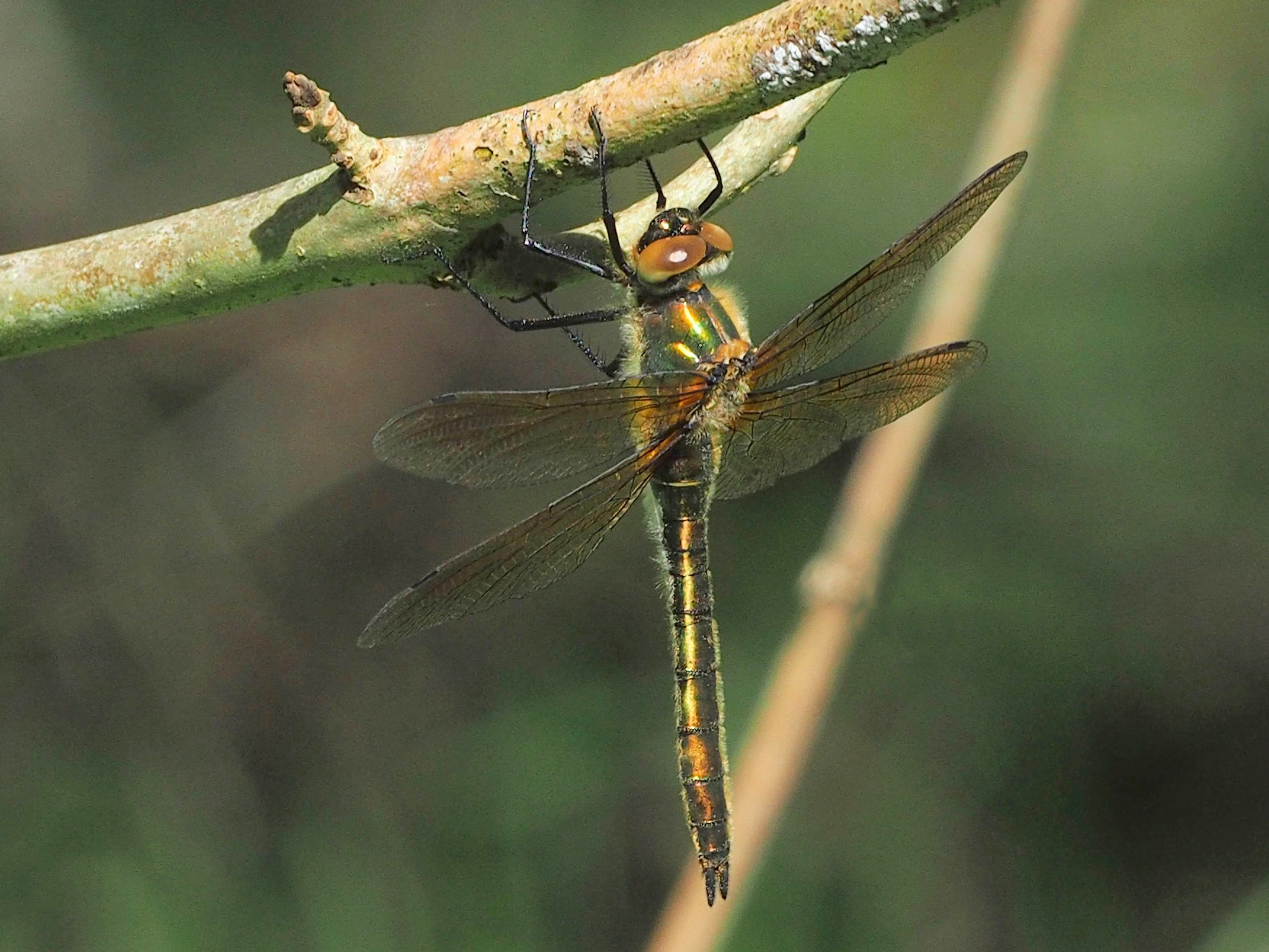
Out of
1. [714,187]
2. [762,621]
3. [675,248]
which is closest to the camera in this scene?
[714,187]

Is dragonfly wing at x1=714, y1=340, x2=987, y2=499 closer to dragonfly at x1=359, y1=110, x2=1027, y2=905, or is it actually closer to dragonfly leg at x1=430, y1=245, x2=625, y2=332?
dragonfly at x1=359, y1=110, x2=1027, y2=905

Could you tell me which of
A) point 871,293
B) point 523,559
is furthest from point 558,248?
point 871,293

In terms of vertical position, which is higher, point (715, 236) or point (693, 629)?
point (715, 236)

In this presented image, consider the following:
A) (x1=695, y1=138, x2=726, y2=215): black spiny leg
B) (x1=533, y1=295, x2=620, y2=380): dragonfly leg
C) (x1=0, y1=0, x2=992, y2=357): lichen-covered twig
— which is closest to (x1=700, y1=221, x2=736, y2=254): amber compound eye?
(x1=695, y1=138, x2=726, y2=215): black spiny leg

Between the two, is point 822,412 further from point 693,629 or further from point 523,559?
point 523,559

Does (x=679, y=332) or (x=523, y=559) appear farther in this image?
(x=679, y=332)

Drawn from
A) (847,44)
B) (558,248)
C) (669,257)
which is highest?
(669,257)

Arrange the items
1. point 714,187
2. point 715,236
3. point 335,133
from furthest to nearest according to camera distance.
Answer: point 715,236 → point 714,187 → point 335,133

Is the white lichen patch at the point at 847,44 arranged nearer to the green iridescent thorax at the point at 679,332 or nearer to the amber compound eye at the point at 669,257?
the amber compound eye at the point at 669,257
